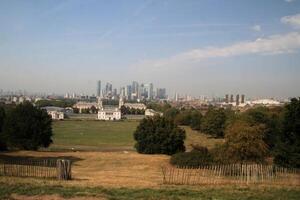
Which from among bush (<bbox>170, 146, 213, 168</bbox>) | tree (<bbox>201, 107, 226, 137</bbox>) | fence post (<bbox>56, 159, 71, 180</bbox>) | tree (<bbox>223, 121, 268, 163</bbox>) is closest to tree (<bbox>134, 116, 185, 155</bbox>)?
bush (<bbox>170, 146, 213, 168</bbox>)

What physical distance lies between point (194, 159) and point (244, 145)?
18.6 feet

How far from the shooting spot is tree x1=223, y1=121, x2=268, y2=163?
3634 centimetres

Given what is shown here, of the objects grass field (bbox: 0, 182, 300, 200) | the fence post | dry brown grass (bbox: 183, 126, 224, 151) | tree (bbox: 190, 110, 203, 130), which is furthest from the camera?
tree (bbox: 190, 110, 203, 130)

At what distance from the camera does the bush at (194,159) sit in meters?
38.9

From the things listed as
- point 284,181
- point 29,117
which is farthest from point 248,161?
point 29,117

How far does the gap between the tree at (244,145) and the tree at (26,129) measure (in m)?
29.5

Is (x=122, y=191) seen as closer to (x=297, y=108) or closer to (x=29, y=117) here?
(x=297, y=108)

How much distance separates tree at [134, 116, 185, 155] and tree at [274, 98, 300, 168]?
61.2 feet

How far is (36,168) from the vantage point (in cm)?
2742

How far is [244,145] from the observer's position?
36219mm

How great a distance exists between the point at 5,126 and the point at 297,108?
37891 millimetres

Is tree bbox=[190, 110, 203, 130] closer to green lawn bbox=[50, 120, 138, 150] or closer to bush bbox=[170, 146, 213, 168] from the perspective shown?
green lawn bbox=[50, 120, 138, 150]

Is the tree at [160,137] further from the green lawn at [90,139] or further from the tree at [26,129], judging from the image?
the green lawn at [90,139]

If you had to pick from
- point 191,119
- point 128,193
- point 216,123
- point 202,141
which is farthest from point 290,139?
point 191,119
